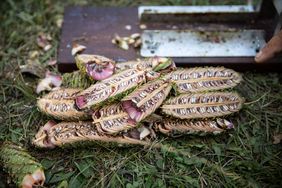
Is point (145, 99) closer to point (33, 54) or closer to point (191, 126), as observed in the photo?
point (191, 126)

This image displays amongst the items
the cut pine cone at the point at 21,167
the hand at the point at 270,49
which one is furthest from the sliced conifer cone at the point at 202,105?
the cut pine cone at the point at 21,167

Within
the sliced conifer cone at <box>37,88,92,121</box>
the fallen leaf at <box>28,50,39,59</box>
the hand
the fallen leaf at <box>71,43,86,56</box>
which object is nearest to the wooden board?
the fallen leaf at <box>71,43,86,56</box>

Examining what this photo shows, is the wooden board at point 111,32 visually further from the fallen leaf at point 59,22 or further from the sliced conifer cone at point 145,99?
the sliced conifer cone at point 145,99

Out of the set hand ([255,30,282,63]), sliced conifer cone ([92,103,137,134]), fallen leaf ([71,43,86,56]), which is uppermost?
hand ([255,30,282,63])

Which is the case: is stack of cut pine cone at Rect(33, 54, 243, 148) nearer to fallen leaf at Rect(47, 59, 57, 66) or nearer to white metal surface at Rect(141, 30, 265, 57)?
white metal surface at Rect(141, 30, 265, 57)

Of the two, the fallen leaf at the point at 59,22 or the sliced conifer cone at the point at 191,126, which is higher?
the fallen leaf at the point at 59,22

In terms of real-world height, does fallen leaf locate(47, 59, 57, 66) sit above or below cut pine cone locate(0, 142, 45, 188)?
above

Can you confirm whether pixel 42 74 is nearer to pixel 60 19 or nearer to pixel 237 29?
pixel 60 19
